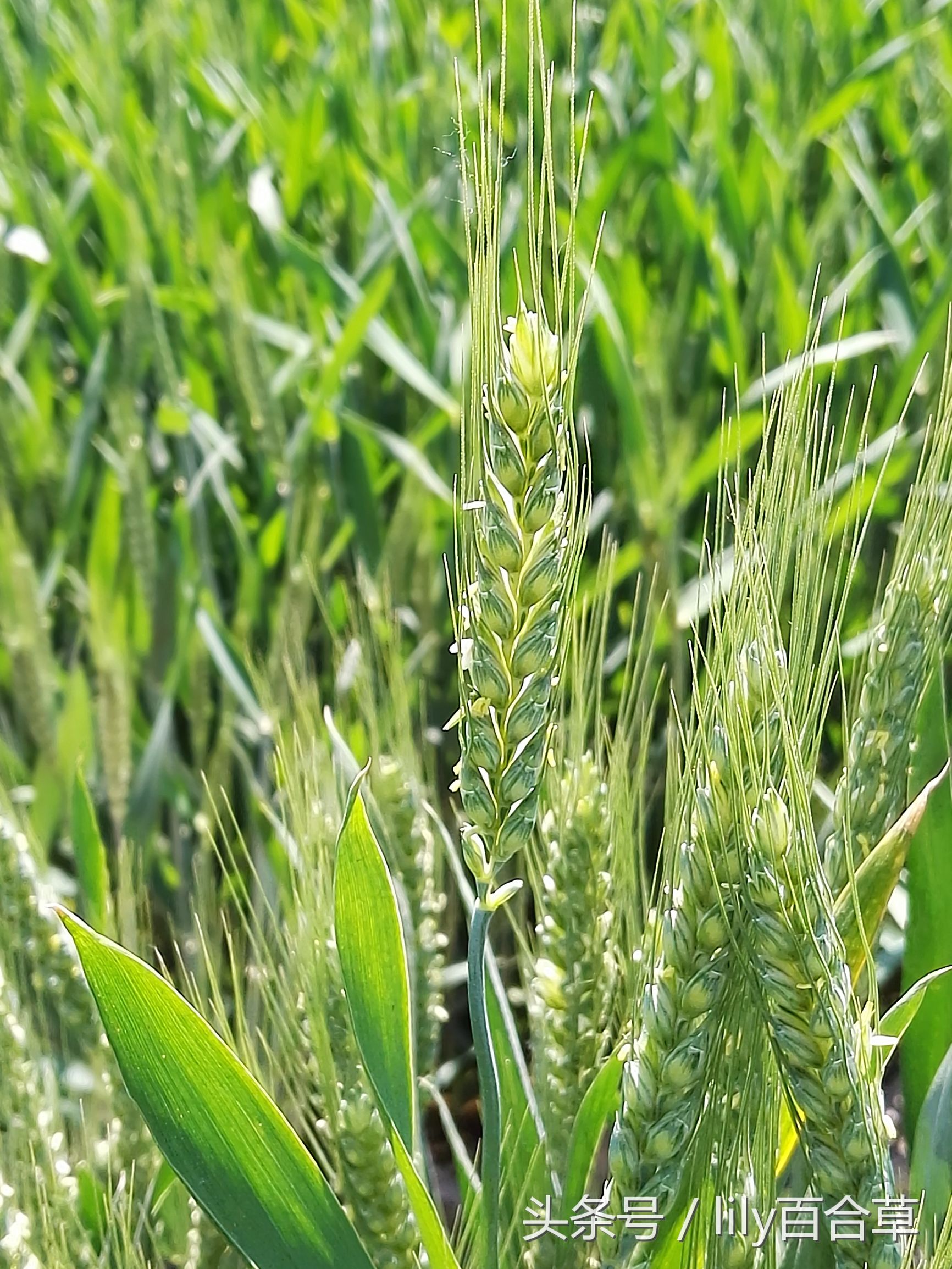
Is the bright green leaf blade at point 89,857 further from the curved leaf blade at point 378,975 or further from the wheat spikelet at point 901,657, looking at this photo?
the wheat spikelet at point 901,657

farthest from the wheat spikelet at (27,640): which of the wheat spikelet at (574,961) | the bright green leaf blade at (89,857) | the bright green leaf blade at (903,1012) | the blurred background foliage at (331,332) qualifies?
the bright green leaf blade at (903,1012)

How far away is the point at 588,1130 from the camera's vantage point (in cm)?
42

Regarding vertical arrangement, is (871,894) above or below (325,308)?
below

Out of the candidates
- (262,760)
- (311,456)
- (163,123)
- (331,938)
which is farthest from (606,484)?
(331,938)

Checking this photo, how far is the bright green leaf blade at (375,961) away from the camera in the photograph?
1.27ft

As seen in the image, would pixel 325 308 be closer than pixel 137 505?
No

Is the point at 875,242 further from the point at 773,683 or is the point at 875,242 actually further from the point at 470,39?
the point at 773,683

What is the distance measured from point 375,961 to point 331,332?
0.74m

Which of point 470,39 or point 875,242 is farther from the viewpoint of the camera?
point 470,39

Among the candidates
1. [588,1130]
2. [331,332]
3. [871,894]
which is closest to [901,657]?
[871,894]

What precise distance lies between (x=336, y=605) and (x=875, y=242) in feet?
1.72

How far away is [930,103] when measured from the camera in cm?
130

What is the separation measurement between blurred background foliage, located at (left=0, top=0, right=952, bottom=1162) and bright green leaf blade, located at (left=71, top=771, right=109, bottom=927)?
117 millimetres

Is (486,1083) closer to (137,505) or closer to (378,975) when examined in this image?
(378,975)
